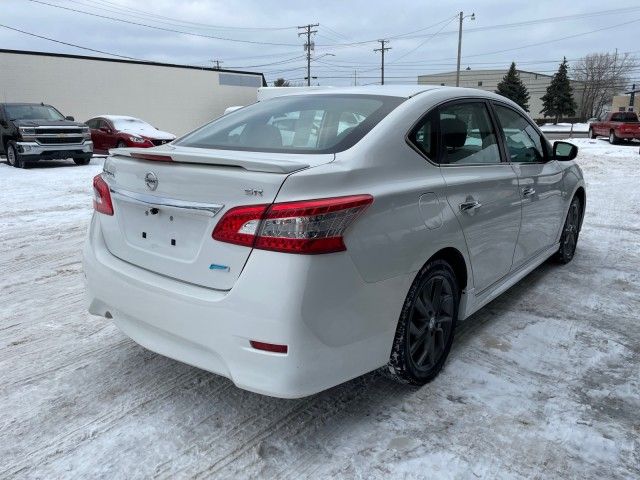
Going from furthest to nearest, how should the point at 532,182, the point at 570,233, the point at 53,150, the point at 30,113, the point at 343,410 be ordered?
the point at 30,113 → the point at 53,150 → the point at 570,233 → the point at 532,182 → the point at 343,410

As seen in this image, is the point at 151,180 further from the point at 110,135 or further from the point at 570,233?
the point at 110,135

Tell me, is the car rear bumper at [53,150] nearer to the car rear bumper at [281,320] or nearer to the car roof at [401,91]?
the car roof at [401,91]

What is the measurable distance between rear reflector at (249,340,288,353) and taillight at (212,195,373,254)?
0.40m

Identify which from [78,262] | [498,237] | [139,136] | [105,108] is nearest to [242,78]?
[105,108]

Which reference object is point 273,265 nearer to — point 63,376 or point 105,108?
point 63,376

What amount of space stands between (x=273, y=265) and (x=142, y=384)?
4.45 ft

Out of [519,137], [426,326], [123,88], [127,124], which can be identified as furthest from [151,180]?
[123,88]

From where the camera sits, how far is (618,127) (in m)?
25.6

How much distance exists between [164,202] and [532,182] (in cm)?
280

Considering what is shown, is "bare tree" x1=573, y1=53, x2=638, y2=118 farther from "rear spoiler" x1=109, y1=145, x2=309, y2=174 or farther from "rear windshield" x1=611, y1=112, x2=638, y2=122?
"rear spoiler" x1=109, y1=145, x2=309, y2=174

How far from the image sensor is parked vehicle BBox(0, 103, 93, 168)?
13516mm

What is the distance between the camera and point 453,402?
9.50ft

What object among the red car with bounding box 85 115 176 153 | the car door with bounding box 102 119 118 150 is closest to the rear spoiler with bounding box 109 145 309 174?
the red car with bounding box 85 115 176 153

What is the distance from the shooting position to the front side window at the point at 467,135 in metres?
3.20
